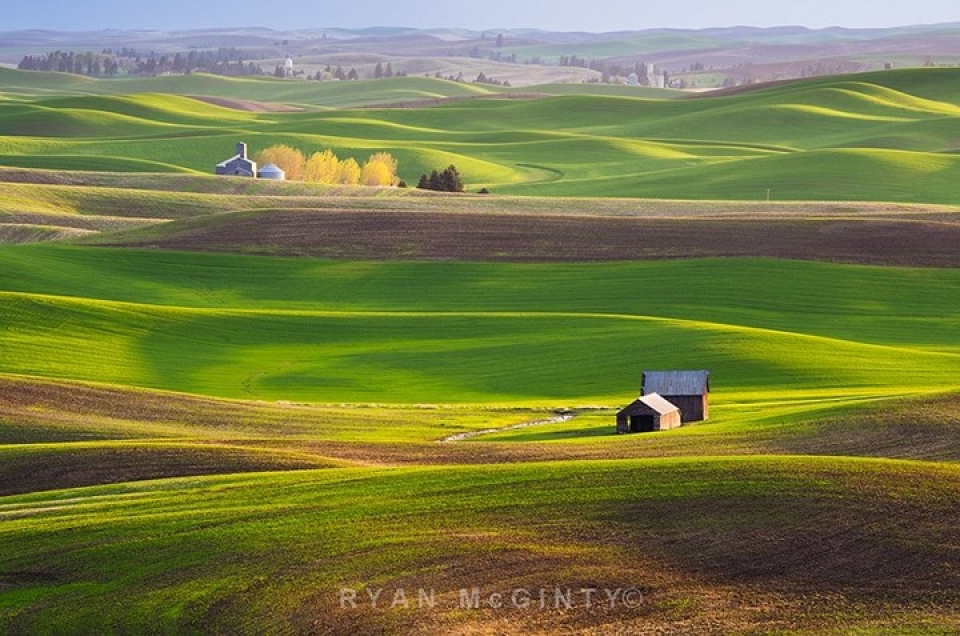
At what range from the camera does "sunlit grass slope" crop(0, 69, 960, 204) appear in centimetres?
12081

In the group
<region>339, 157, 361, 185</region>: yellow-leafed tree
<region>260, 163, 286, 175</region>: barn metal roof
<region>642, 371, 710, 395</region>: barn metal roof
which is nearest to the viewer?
<region>642, 371, 710, 395</region>: barn metal roof

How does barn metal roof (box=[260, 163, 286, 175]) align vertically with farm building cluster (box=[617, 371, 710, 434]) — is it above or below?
below

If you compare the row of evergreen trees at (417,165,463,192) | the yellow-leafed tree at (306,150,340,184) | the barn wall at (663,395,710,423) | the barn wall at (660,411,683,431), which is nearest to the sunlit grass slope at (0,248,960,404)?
the barn wall at (663,395,710,423)

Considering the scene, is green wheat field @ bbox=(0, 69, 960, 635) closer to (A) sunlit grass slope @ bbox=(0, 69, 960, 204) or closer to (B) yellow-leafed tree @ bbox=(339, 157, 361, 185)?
(A) sunlit grass slope @ bbox=(0, 69, 960, 204)

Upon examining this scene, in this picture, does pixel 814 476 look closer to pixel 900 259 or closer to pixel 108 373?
pixel 108 373

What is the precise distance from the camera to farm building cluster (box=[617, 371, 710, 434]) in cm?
4253

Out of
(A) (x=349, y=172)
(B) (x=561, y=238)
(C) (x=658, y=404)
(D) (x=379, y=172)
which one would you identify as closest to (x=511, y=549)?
(C) (x=658, y=404)

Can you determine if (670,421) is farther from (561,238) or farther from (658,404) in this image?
(561,238)

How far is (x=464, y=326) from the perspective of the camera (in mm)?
61062

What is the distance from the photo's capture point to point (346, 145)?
5802 inches

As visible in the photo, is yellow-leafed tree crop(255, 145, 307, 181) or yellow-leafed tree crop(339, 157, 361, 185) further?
yellow-leafed tree crop(255, 145, 307, 181)

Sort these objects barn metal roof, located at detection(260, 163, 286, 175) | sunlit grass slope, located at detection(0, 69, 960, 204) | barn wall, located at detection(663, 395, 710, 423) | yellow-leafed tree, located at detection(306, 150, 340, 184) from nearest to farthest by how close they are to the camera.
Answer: barn wall, located at detection(663, 395, 710, 423) → sunlit grass slope, located at detection(0, 69, 960, 204) → barn metal roof, located at detection(260, 163, 286, 175) → yellow-leafed tree, located at detection(306, 150, 340, 184)

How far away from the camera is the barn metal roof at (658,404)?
141ft

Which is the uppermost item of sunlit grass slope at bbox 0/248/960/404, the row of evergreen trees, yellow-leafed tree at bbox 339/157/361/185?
sunlit grass slope at bbox 0/248/960/404
